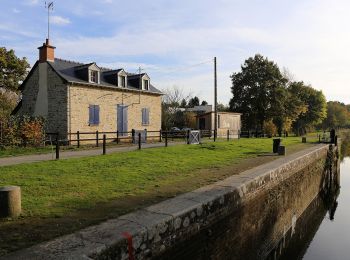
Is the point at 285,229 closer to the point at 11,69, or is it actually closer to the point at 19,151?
the point at 19,151

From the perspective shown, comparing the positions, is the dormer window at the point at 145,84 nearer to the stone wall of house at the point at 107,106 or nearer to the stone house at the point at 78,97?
the stone wall of house at the point at 107,106

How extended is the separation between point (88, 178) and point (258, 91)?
124 ft

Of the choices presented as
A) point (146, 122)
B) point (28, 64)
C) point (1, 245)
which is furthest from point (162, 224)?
point (28, 64)

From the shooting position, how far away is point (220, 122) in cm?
3306

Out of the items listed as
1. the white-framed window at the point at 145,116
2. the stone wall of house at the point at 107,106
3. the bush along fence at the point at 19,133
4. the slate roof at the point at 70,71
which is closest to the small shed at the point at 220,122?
the stone wall of house at the point at 107,106

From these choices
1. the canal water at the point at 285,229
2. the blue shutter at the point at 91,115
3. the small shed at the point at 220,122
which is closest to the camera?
the canal water at the point at 285,229

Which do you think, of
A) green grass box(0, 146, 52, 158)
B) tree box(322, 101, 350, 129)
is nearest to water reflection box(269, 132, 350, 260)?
green grass box(0, 146, 52, 158)

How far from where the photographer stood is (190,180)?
930 centimetres

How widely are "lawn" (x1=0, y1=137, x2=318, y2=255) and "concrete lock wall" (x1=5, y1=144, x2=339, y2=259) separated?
49 cm

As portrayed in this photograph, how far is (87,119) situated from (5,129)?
6.65m

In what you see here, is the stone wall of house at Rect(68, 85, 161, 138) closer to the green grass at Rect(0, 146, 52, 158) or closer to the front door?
the front door

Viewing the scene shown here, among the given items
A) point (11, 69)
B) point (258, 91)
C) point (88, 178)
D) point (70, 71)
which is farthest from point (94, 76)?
point (258, 91)

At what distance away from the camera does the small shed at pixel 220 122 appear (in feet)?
106

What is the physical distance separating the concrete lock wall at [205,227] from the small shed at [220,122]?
19.1 m
